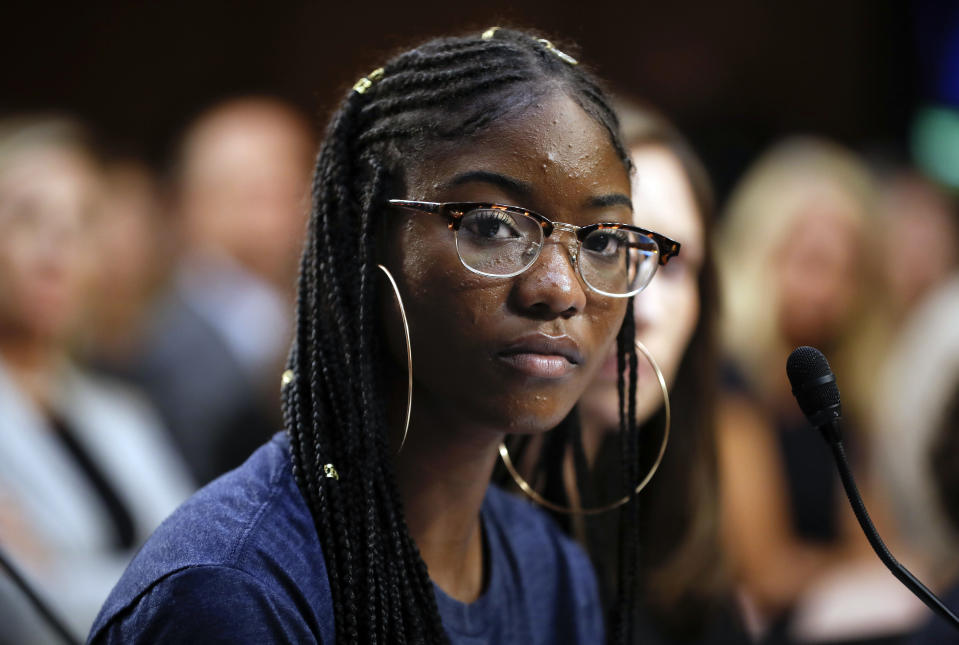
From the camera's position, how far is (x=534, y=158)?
118 centimetres

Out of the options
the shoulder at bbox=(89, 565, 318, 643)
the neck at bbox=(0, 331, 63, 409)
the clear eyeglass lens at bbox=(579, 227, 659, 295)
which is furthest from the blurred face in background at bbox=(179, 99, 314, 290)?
the shoulder at bbox=(89, 565, 318, 643)

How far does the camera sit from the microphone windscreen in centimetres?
116

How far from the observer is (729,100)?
5.25 meters

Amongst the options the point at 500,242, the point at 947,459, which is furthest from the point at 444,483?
the point at 947,459

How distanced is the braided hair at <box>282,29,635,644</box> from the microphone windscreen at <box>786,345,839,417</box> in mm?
358

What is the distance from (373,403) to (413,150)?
0.31 m

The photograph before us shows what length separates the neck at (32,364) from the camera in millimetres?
3049

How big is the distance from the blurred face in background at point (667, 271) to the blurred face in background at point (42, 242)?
1.95m

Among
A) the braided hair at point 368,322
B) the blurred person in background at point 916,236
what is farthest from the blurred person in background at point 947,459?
the blurred person in background at point 916,236

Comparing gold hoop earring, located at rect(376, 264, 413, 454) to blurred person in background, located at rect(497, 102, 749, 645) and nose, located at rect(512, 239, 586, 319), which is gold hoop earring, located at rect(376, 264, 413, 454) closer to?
nose, located at rect(512, 239, 586, 319)

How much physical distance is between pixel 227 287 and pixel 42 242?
1046mm

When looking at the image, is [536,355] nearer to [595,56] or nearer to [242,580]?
[242,580]

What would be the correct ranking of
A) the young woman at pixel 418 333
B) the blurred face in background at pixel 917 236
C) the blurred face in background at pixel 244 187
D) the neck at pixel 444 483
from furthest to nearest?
1. the blurred face in background at pixel 917 236
2. the blurred face in background at pixel 244 187
3. the neck at pixel 444 483
4. the young woman at pixel 418 333

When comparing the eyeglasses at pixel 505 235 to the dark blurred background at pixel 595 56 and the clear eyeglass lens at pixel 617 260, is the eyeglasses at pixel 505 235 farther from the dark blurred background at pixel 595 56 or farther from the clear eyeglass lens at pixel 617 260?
the dark blurred background at pixel 595 56
